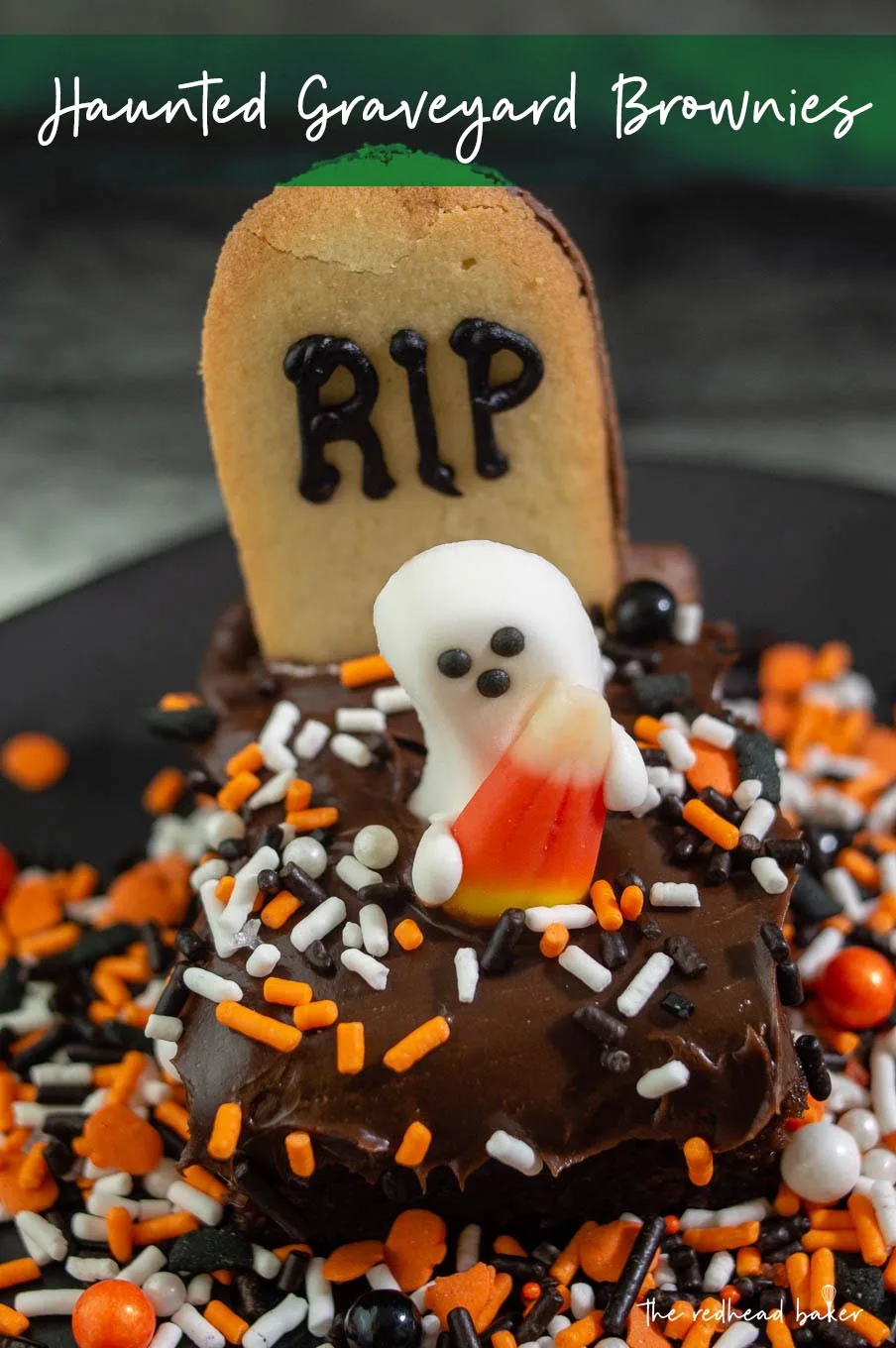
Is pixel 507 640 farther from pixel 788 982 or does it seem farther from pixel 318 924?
pixel 788 982

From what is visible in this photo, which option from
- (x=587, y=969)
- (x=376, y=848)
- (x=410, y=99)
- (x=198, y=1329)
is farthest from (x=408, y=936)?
(x=410, y=99)

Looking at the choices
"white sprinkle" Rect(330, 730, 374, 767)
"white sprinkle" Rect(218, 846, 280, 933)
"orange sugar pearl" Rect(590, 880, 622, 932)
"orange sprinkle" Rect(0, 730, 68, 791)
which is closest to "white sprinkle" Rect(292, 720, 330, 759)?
"white sprinkle" Rect(330, 730, 374, 767)

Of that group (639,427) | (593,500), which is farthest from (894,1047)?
(639,427)

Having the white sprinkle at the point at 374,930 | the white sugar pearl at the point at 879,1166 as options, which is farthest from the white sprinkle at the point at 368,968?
the white sugar pearl at the point at 879,1166

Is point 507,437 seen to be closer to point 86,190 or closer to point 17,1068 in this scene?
point 17,1068

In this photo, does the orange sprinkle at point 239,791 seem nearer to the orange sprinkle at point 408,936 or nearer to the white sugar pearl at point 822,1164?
the orange sprinkle at point 408,936
